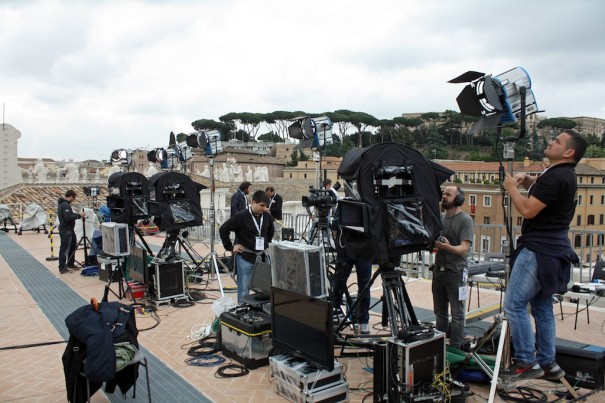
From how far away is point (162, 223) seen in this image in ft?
25.2

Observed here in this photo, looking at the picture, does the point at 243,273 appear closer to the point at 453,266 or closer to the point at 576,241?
the point at 453,266

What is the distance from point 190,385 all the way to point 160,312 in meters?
2.85

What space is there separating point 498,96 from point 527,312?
1.67 meters

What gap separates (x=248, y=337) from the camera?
496cm

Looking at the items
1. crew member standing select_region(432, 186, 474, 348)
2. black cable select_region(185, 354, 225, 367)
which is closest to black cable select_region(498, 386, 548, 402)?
crew member standing select_region(432, 186, 474, 348)

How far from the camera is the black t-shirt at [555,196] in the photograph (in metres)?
3.33

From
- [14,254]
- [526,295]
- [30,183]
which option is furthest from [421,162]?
[30,183]

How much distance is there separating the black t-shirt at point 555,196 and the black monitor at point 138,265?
6142mm

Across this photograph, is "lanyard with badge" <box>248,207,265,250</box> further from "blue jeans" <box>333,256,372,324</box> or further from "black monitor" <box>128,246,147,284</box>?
"black monitor" <box>128,246,147,284</box>

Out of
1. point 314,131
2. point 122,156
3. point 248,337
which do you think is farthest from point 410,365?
point 122,156

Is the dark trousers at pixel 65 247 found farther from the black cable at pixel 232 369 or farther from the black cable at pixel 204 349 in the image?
the black cable at pixel 232 369

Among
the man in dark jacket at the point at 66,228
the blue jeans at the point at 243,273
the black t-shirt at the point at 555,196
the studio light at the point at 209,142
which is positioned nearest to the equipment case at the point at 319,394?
the black t-shirt at the point at 555,196

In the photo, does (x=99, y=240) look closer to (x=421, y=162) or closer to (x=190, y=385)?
(x=190, y=385)

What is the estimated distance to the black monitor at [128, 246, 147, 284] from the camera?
7863 millimetres
